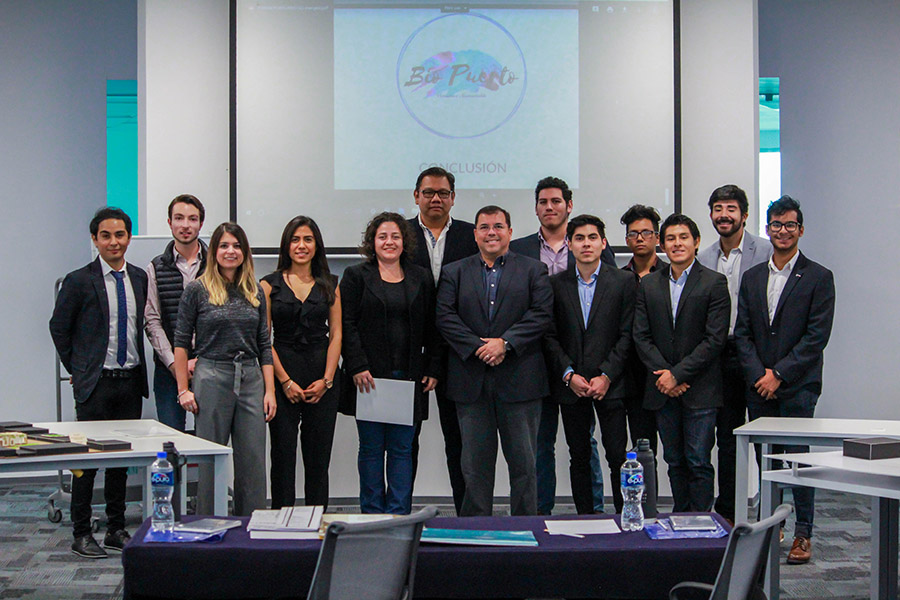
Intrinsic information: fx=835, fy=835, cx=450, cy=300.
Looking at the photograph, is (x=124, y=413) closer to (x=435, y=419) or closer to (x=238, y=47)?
(x=435, y=419)

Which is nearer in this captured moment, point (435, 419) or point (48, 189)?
point (435, 419)

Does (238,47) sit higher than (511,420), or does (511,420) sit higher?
(238,47)

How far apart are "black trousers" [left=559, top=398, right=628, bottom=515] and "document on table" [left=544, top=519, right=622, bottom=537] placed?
1.30m

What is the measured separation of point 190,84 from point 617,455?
3.15 m

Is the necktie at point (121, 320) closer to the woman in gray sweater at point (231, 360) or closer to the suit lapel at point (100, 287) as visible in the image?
the suit lapel at point (100, 287)

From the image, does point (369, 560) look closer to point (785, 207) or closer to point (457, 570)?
point (457, 570)

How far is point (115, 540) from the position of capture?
383 centimetres

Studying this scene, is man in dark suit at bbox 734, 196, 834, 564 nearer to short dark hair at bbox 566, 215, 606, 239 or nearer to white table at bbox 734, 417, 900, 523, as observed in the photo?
white table at bbox 734, 417, 900, 523

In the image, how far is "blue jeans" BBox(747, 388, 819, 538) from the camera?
371 cm

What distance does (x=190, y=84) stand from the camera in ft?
15.8

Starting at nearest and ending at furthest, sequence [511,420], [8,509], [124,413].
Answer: [511,420] < [124,413] < [8,509]

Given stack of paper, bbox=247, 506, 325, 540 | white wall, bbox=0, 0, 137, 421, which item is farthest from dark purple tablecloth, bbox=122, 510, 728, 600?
white wall, bbox=0, 0, 137, 421

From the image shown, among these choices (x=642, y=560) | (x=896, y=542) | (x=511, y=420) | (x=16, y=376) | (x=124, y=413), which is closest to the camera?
(x=642, y=560)

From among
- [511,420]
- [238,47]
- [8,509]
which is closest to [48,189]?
[238,47]
